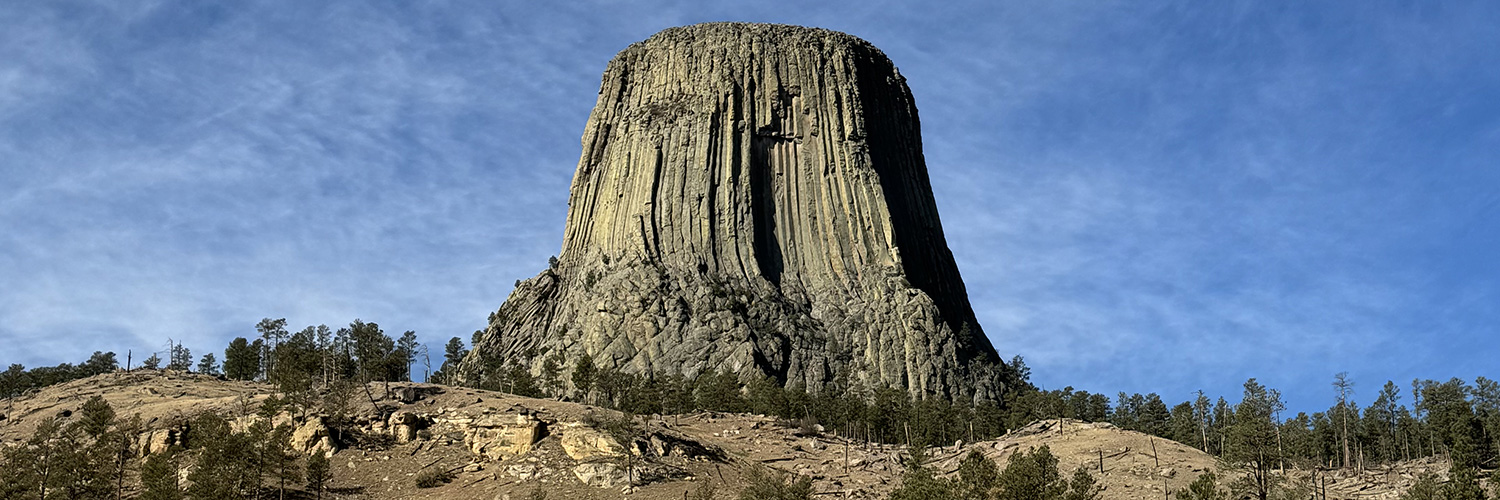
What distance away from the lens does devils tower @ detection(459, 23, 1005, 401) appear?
152m

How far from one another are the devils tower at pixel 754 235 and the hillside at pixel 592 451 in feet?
158

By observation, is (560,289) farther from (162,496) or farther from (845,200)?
(162,496)

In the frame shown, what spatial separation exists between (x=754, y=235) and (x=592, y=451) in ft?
277

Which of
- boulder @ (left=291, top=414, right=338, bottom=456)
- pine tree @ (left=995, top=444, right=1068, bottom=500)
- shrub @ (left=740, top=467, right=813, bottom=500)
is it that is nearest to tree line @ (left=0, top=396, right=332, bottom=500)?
boulder @ (left=291, top=414, right=338, bottom=456)

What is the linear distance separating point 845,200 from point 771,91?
57.5ft

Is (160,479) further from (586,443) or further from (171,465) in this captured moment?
(586,443)

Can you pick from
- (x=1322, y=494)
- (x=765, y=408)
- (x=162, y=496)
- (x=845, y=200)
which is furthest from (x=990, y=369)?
(x=162, y=496)

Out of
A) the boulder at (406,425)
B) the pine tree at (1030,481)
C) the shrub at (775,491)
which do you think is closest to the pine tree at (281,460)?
the boulder at (406,425)

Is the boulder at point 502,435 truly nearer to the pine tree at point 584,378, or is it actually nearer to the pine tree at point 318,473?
the pine tree at point 318,473

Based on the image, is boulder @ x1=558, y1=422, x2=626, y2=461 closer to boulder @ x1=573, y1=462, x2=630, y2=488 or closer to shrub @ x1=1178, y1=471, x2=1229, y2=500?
boulder @ x1=573, y1=462, x2=630, y2=488

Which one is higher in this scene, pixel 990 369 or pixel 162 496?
pixel 990 369

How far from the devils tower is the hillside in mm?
48084

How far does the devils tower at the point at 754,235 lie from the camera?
152m

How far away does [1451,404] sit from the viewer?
130m
